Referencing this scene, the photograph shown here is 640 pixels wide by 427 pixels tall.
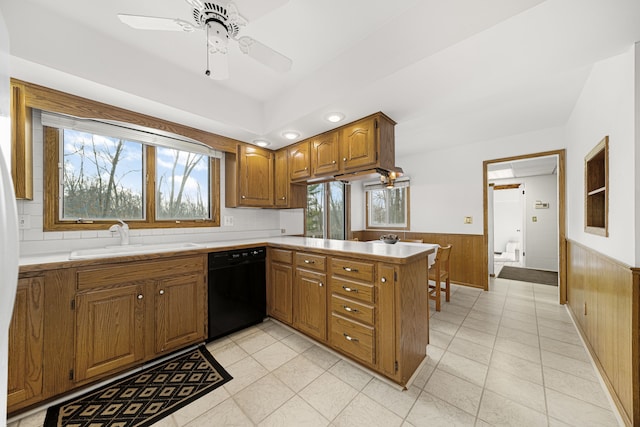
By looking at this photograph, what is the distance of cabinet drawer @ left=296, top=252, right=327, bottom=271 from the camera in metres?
2.09

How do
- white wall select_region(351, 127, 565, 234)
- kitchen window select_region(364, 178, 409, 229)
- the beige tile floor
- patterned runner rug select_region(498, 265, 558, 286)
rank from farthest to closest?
1. kitchen window select_region(364, 178, 409, 229)
2. patterned runner rug select_region(498, 265, 558, 286)
3. white wall select_region(351, 127, 565, 234)
4. the beige tile floor

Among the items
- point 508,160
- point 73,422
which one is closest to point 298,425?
point 73,422

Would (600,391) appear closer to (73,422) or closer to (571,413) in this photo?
(571,413)

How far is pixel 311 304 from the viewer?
7.20 feet

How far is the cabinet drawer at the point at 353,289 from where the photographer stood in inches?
69.4

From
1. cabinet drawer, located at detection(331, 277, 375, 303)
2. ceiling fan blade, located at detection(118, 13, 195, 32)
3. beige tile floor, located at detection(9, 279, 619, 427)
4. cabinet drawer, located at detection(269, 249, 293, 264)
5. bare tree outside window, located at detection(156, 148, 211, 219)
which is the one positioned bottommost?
beige tile floor, located at detection(9, 279, 619, 427)

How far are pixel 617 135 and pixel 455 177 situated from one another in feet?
8.87

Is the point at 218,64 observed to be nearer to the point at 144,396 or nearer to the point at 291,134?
the point at 291,134

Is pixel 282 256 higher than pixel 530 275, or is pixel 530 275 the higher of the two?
pixel 282 256

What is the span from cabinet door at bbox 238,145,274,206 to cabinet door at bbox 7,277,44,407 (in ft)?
5.79

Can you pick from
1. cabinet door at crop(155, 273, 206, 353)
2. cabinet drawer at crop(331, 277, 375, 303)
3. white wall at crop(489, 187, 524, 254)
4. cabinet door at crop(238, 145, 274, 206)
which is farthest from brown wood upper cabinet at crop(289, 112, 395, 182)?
white wall at crop(489, 187, 524, 254)

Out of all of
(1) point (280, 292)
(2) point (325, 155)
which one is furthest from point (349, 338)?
(2) point (325, 155)

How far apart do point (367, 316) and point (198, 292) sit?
5.00ft

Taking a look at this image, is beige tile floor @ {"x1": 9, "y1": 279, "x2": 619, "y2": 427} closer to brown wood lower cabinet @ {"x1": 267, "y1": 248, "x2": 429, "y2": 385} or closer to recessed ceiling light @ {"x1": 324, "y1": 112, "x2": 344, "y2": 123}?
brown wood lower cabinet @ {"x1": 267, "y1": 248, "x2": 429, "y2": 385}
